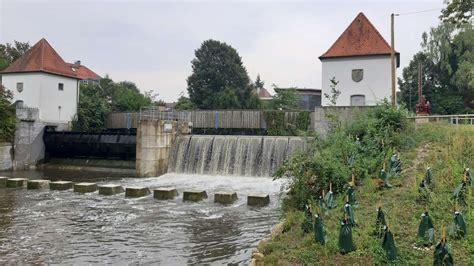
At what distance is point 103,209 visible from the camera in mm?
14023

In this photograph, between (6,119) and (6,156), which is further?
(6,156)

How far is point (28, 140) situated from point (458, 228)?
2849 cm

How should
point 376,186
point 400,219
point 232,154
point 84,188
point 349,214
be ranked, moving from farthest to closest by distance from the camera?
point 232,154 → point 84,188 → point 376,186 → point 400,219 → point 349,214

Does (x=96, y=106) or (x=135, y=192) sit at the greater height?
(x=96, y=106)

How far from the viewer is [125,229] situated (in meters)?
11.3

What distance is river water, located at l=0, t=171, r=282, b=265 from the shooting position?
8.84m

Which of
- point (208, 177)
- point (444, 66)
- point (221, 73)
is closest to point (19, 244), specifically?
point (208, 177)

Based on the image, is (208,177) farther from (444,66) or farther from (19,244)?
(444,66)

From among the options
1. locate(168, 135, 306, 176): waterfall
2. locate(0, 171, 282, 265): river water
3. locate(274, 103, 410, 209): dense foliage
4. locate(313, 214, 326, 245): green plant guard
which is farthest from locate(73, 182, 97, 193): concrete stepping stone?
locate(313, 214, 326, 245): green plant guard

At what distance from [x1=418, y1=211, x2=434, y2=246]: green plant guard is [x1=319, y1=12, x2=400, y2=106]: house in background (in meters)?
18.2

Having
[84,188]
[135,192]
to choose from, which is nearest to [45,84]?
[84,188]

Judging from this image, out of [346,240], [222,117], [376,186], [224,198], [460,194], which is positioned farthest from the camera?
[222,117]

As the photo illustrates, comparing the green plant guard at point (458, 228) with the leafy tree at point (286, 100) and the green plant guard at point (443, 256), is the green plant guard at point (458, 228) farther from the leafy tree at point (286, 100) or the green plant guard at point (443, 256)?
the leafy tree at point (286, 100)

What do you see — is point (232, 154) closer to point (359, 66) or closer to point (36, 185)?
point (359, 66)
